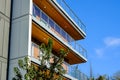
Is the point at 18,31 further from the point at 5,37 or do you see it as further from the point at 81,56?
the point at 81,56

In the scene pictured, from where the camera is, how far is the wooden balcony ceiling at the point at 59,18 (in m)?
25.8

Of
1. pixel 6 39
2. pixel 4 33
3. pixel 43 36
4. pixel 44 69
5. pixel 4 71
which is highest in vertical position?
pixel 43 36

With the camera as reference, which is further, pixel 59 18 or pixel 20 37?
pixel 59 18

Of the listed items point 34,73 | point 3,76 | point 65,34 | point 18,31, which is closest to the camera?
point 34,73

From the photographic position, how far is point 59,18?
29.2m

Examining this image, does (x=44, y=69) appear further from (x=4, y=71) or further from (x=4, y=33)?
(x=4, y=33)

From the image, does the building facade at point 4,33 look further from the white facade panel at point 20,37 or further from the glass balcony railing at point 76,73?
the glass balcony railing at point 76,73

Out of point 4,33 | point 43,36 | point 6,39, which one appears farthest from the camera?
point 43,36

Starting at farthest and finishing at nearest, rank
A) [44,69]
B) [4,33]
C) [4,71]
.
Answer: [4,33] → [4,71] → [44,69]

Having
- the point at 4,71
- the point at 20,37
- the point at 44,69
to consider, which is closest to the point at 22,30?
the point at 20,37

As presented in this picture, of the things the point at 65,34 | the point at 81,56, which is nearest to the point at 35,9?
the point at 65,34

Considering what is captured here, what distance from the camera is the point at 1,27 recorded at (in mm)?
20875

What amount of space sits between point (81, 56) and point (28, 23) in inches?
489

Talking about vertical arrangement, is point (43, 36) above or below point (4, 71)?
above
